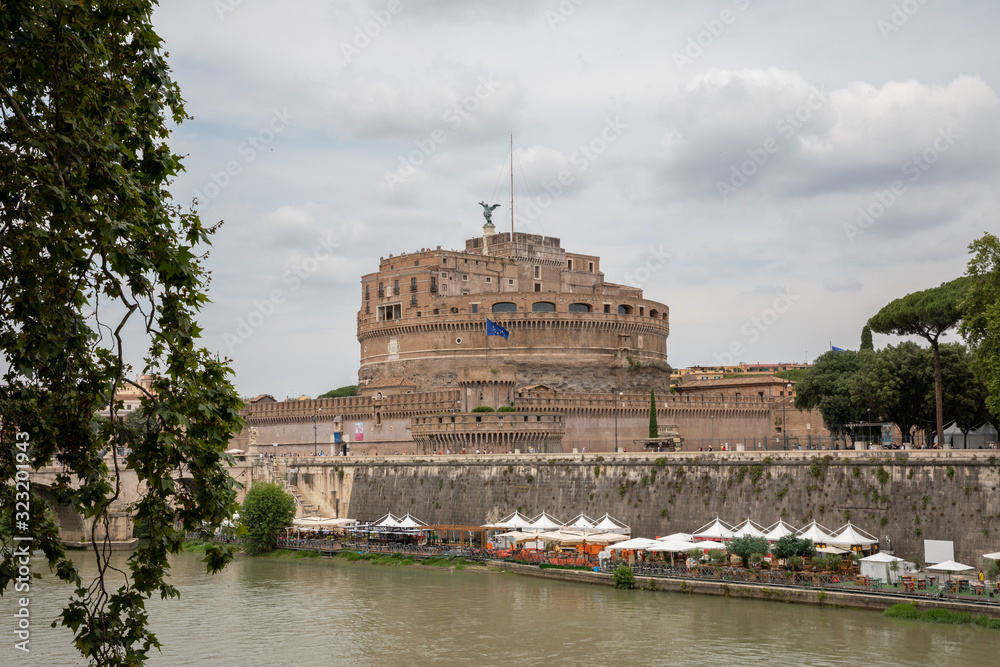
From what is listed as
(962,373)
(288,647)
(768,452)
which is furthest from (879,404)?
(288,647)

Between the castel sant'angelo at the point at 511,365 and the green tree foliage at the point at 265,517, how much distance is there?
9.17 metres

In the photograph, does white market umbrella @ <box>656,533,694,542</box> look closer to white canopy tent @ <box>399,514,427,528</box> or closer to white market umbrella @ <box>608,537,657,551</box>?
white market umbrella @ <box>608,537,657,551</box>

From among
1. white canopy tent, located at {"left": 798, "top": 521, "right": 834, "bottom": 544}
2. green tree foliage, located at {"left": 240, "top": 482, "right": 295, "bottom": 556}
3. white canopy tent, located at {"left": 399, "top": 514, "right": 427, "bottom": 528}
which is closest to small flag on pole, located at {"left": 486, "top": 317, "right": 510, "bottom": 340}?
white canopy tent, located at {"left": 399, "top": 514, "right": 427, "bottom": 528}

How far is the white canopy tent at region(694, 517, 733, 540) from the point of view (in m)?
35.2

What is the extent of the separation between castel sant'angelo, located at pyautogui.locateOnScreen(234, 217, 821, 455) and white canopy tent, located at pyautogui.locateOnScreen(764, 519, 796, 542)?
21.0 metres

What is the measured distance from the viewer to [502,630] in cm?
2848

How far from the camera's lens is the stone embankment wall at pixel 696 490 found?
107 feet

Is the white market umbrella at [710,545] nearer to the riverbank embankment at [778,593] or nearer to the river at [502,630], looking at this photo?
the riverbank embankment at [778,593]

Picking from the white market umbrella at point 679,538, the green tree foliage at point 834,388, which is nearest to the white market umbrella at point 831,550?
the white market umbrella at point 679,538

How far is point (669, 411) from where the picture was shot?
220ft

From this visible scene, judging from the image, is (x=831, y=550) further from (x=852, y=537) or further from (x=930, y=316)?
(x=930, y=316)

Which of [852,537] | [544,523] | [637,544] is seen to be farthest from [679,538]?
[544,523]

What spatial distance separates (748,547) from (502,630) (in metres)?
9.23

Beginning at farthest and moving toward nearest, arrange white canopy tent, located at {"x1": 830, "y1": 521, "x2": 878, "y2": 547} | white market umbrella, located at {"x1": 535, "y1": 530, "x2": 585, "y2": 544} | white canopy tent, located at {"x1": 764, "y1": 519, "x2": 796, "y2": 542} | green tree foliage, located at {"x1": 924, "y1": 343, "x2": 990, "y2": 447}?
1. green tree foliage, located at {"x1": 924, "y1": 343, "x2": 990, "y2": 447}
2. white market umbrella, located at {"x1": 535, "y1": 530, "x2": 585, "y2": 544}
3. white canopy tent, located at {"x1": 764, "y1": 519, "x2": 796, "y2": 542}
4. white canopy tent, located at {"x1": 830, "y1": 521, "x2": 878, "y2": 547}
